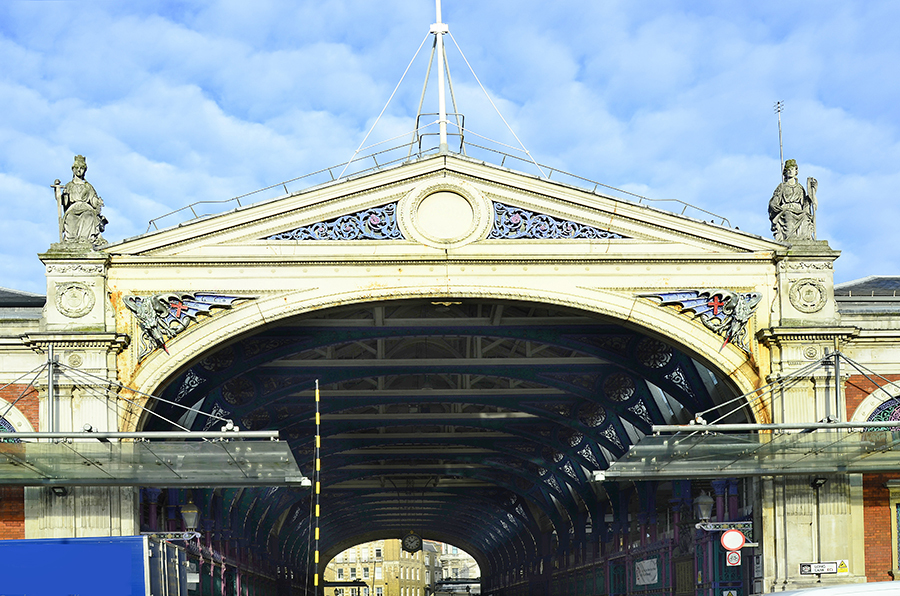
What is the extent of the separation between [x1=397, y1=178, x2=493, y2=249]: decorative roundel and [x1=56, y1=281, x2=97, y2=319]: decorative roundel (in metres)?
6.34

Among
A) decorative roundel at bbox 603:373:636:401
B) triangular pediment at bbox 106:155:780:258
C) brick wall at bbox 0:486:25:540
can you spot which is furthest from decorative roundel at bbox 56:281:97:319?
decorative roundel at bbox 603:373:636:401

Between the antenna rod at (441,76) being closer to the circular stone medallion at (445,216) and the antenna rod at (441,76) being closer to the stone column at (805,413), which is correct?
the circular stone medallion at (445,216)

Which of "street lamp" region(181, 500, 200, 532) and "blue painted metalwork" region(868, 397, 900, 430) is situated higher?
"blue painted metalwork" region(868, 397, 900, 430)

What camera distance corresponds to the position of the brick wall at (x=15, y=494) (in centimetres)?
2323

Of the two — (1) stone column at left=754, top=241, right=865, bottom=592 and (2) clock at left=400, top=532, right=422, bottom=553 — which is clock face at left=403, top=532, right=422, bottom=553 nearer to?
(2) clock at left=400, top=532, right=422, bottom=553

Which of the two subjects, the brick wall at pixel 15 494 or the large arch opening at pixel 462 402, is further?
the large arch opening at pixel 462 402

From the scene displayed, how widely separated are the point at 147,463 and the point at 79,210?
5451 mm

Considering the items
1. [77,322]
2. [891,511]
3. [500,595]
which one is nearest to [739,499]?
[891,511]

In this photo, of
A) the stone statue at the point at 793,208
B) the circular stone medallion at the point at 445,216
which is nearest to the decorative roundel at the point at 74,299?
the circular stone medallion at the point at 445,216

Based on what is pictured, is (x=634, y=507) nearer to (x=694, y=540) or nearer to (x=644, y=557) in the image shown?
(x=644, y=557)

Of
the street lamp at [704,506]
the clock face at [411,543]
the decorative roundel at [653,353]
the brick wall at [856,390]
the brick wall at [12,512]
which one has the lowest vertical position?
the clock face at [411,543]

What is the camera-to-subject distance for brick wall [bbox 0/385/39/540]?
23.2 meters

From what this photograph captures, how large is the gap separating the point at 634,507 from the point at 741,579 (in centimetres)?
1315

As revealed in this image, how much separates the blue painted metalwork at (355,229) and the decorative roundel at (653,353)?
7782 mm
